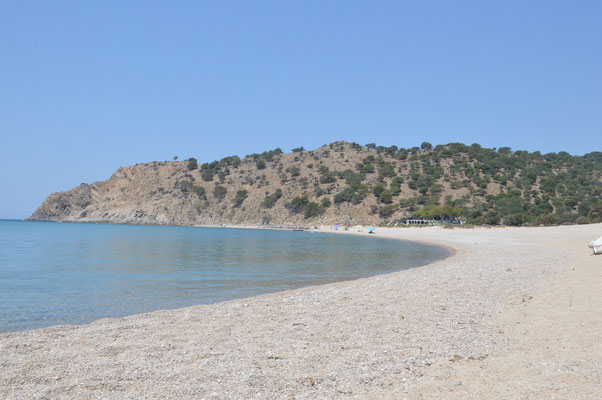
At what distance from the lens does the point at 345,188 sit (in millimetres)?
107375

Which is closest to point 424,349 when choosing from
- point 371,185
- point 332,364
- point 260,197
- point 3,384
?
point 332,364

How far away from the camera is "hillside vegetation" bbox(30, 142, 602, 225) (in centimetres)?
8712

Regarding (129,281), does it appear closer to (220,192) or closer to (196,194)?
(220,192)

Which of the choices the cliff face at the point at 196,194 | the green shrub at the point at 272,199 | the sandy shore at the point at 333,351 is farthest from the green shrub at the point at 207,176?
the sandy shore at the point at 333,351

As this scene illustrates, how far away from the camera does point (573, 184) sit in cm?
9256

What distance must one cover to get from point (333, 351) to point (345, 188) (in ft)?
332

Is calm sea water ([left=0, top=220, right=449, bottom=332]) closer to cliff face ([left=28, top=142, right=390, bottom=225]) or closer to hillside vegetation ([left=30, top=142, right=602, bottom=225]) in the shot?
hillside vegetation ([left=30, top=142, right=602, bottom=225])

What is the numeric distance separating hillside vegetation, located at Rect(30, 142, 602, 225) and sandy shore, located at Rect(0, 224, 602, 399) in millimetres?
66991

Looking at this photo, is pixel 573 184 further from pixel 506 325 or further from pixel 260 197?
pixel 506 325

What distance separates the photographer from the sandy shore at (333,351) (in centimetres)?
527

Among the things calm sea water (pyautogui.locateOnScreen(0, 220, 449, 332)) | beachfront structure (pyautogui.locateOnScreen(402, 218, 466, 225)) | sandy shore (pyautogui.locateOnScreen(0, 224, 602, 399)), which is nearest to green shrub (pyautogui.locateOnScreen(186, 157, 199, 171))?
beachfront structure (pyautogui.locateOnScreen(402, 218, 466, 225))

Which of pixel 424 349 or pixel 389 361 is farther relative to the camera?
pixel 424 349

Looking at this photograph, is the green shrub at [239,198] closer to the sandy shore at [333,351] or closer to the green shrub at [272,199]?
the green shrub at [272,199]

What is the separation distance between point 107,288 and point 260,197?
100 metres
